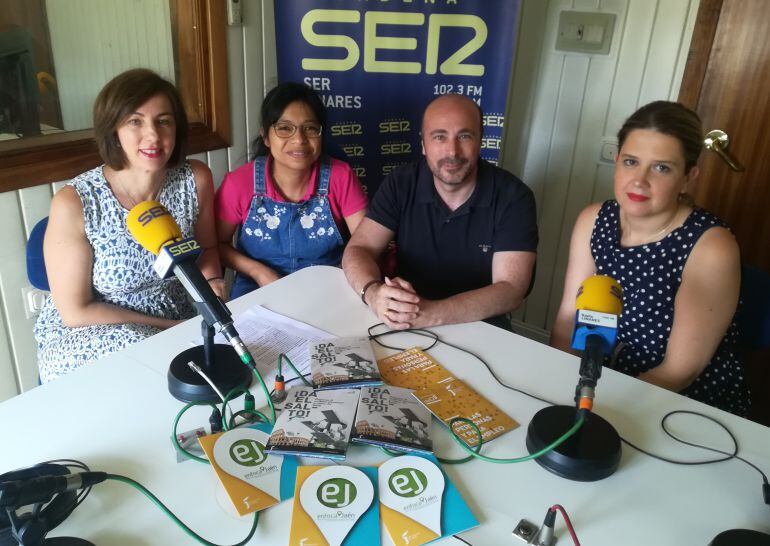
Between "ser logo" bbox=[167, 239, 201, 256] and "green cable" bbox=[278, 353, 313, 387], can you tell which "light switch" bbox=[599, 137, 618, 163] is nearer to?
"green cable" bbox=[278, 353, 313, 387]

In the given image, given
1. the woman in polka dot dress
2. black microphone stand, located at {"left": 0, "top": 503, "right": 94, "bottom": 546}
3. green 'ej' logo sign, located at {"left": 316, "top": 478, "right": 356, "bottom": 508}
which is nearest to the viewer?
black microphone stand, located at {"left": 0, "top": 503, "right": 94, "bottom": 546}

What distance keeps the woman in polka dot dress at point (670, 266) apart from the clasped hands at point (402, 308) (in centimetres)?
51

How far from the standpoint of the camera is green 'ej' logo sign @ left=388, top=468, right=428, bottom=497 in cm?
90

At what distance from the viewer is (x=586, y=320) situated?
3.07 ft

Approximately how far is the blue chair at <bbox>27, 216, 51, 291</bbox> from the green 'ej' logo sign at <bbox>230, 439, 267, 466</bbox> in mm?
1042

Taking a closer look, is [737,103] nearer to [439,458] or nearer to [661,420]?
[661,420]

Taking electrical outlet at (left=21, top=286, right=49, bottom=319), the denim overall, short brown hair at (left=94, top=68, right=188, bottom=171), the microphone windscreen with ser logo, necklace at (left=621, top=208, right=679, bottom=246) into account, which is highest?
short brown hair at (left=94, top=68, right=188, bottom=171)

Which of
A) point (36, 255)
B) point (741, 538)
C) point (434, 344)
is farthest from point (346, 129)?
point (741, 538)

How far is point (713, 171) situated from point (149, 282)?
2053 mm

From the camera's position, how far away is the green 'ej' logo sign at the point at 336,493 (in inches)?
34.2

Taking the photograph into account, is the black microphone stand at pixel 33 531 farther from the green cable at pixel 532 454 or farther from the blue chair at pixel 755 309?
the blue chair at pixel 755 309

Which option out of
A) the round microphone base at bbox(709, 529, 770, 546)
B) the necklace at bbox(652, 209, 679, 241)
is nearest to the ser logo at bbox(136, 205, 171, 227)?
the round microphone base at bbox(709, 529, 770, 546)

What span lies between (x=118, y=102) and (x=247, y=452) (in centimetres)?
113

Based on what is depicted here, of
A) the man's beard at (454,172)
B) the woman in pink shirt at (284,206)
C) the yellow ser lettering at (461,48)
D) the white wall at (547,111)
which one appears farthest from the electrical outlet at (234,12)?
the man's beard at (454,172)
